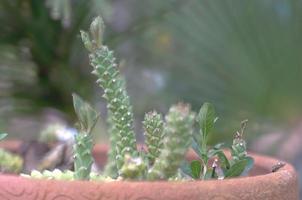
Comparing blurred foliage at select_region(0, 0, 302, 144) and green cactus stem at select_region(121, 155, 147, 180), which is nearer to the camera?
green cactus stem at select_region(121, 155, 147, 180)

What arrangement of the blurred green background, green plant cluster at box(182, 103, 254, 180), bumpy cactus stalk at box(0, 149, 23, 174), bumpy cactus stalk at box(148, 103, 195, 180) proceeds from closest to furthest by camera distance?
bumpy cactus stalk at box(148, 103, 195, 180), green plant cluster at box(182, 103, 254, 180), bumpy cactus stalk at box(0, 149, 23, 174), the blurred green background

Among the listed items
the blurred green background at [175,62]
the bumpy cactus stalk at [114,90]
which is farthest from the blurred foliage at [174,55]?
the bumpy cactus stalk at [114,90]

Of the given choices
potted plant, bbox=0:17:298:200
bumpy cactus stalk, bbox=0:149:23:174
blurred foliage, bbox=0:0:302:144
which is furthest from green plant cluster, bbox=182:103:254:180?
blurred foliage, bbox=0:0:302:144

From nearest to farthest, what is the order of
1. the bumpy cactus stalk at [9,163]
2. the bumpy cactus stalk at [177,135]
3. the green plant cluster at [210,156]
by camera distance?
1. the bumpy cactus stalk at [177,135]
2. the green plant cluster at [210,156]
3. the bumpy cactus stalk at [9,163]

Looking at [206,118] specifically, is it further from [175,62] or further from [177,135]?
[175,62]

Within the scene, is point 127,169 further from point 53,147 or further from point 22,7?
point 22,7

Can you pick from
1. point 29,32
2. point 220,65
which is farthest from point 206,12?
point 29,32

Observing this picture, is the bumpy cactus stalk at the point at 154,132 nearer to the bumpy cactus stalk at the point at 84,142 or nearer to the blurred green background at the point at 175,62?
the bumpy cactus stalk at the point at 84,142

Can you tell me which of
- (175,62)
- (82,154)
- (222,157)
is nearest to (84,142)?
(82,154)

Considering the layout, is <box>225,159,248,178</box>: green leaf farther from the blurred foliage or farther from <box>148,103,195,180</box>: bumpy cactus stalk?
the blurred foliage
